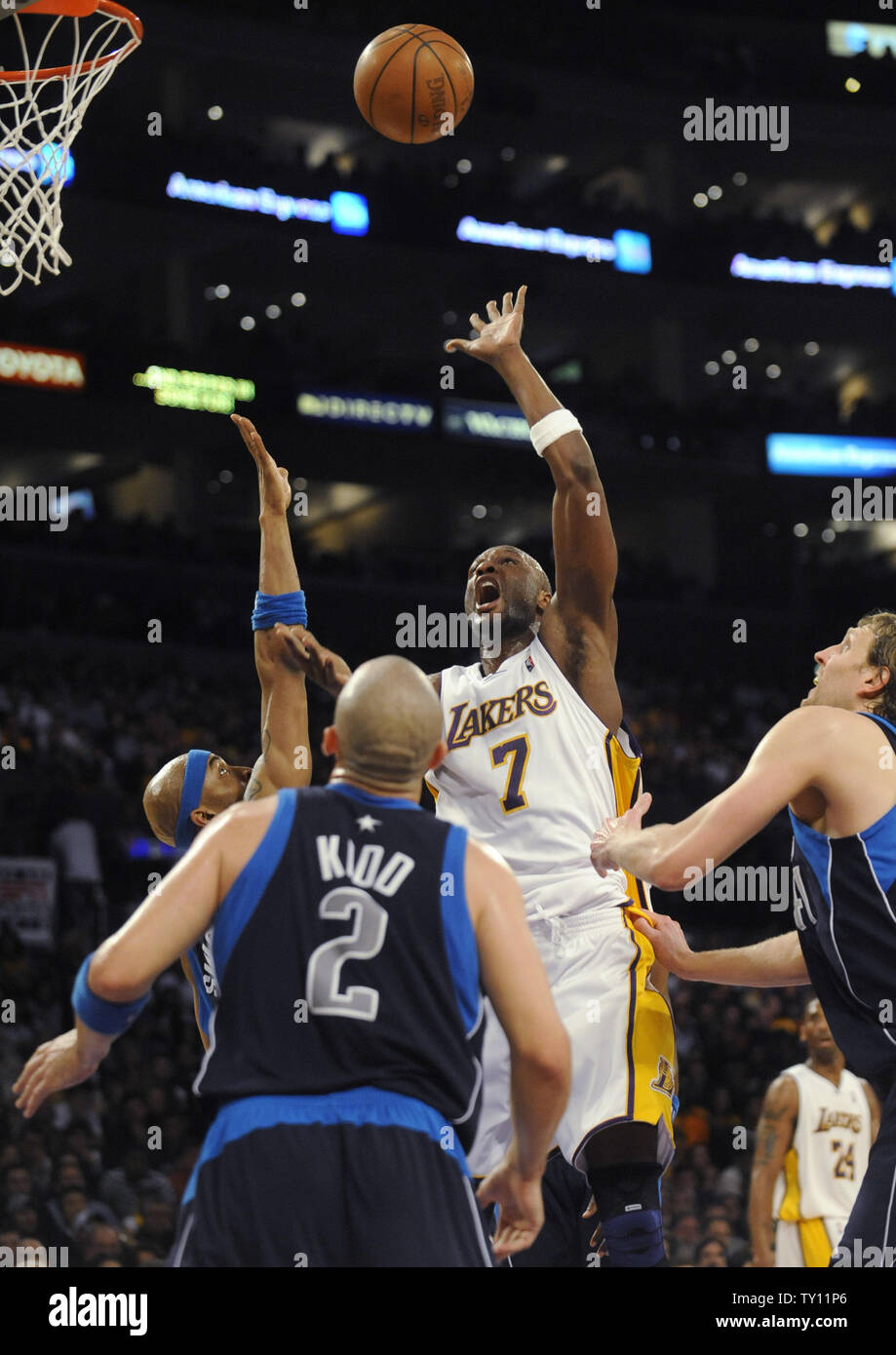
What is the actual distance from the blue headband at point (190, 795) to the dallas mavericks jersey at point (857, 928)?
1986 millimetres

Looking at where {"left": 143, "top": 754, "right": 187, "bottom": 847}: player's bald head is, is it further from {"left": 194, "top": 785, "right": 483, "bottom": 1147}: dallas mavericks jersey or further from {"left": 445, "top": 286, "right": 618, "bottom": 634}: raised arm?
{"left": 194, "top": 785, "right": 483, "bottom": 1147}: dallas mavericks jersey

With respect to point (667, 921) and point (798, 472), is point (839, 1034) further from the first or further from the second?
point (798, 472)

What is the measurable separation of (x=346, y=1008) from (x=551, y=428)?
8.97 feet

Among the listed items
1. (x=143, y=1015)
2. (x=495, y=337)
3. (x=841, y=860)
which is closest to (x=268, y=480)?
(x=495, y=337)

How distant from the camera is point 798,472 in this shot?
27.2m

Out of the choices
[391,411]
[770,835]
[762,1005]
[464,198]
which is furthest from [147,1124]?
[464,198]

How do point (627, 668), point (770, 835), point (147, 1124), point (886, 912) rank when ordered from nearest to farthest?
point (886, 912) → point (147, 1124) → point (770, 835) → point (627, 668)

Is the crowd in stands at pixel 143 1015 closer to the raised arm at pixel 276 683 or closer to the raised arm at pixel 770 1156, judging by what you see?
the raised arm at pixel 770 1156

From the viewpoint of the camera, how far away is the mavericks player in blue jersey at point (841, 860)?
375 centimetres

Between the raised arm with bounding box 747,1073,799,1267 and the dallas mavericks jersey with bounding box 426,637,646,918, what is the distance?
10.7 ft

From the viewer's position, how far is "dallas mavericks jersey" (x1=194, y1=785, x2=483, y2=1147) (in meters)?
2.94

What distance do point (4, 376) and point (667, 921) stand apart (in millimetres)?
18694

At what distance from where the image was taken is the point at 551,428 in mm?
5180

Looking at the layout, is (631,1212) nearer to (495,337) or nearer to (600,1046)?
(600,1046)
